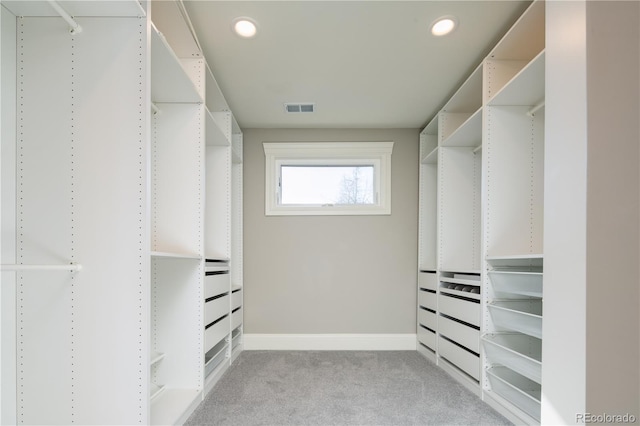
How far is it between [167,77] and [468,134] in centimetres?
203

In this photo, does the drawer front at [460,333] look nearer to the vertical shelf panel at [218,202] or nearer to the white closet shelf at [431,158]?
the white closet shelf at [431,158]

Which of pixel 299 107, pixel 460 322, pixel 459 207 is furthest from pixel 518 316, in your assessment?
pixel 299 107

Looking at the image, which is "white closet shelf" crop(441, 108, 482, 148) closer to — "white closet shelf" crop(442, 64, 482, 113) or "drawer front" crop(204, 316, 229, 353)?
"white closet shelf" crop(442, 64, 482, 113)

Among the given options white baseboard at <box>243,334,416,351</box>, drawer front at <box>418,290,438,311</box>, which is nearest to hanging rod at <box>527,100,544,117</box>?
drawer front at <box>418,290,438,311</box>

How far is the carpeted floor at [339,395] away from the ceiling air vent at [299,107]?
6.95 ft

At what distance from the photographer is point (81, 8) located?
3.92 ft

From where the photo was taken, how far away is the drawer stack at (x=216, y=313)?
2.10 m

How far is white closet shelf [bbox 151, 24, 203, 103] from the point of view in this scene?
141 centimetres

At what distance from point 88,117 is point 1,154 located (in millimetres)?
307

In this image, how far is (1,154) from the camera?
116 centimetres

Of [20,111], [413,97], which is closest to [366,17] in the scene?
[413,97]

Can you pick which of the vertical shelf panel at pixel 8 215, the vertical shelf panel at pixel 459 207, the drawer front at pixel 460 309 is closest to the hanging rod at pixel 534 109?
the vertical shelf panel at pixel 459 207

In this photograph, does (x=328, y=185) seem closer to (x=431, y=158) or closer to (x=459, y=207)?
(x=431, y=158)

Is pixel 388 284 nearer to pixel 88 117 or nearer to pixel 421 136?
pixel 421 136
